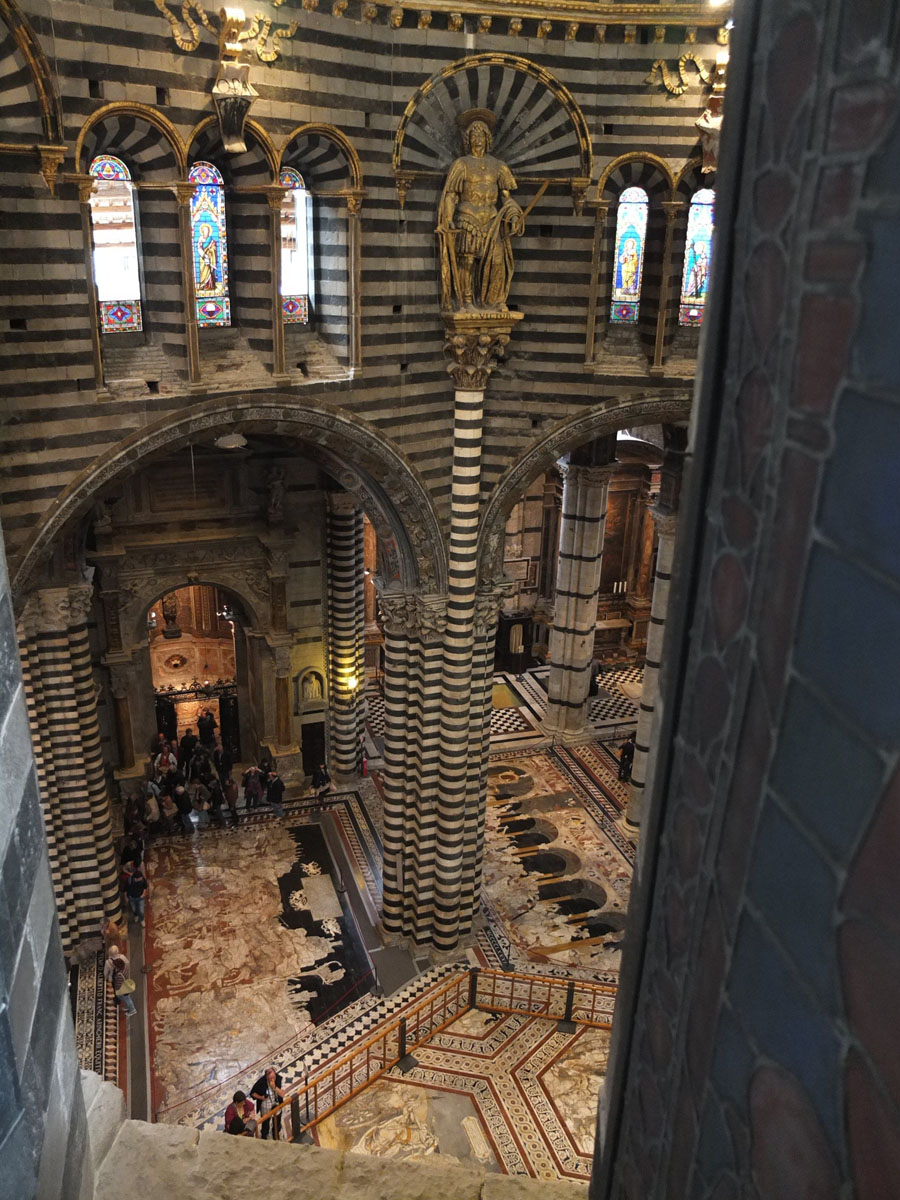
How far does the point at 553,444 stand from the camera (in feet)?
38.8

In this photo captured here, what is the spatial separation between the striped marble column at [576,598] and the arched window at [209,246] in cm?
815

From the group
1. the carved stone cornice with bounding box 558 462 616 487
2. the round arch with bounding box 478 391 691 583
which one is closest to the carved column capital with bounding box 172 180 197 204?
the round arch with bounding box 478 391 691 583

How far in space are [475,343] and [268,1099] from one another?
814cm

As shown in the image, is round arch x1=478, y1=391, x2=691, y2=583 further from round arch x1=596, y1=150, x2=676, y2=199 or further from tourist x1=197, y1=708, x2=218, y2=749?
tourist x1=197, y1=708, x2=218, y2=749

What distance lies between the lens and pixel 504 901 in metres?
14.0

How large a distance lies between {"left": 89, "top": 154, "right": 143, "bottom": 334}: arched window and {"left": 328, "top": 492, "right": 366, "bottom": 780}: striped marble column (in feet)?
19.2

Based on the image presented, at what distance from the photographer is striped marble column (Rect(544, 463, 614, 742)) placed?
56.9 feet

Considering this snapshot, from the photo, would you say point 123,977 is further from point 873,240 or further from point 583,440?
point 873,240

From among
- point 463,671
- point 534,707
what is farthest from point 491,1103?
point 534,707

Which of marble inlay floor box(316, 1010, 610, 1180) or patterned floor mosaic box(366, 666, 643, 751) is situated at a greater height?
patterned floor mosaic box(366, 666, 643, 751)

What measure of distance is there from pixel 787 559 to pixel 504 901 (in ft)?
42.5

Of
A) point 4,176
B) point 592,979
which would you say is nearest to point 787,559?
point 4,176

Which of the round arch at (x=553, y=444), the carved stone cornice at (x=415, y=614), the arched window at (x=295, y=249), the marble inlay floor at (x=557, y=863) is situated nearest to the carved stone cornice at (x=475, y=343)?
the round arch at (x=553, y=444)

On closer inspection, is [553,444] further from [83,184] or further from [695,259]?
[83,184]
